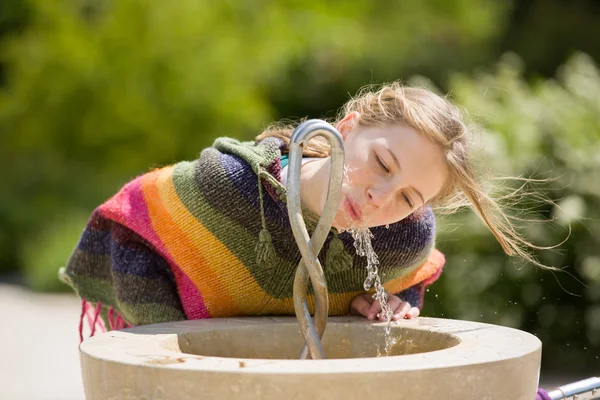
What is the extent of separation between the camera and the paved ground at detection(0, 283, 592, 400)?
4199 millimetres

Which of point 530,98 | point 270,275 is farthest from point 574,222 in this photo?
point 270,275

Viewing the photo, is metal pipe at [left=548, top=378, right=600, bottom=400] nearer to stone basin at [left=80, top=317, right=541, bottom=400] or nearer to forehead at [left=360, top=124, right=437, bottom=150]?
stone basin at [left=80, top=317, right=541, bottom=400]

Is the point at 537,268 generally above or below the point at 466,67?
below

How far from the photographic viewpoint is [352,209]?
1813mm

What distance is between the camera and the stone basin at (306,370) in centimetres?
128

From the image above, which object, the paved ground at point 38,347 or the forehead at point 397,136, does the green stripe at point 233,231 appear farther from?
the paved ground at point 38,347

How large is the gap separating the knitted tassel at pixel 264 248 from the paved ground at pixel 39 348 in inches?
88.4

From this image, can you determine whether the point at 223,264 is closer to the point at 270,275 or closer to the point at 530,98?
the point at 270,275

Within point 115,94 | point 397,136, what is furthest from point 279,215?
point 115,94

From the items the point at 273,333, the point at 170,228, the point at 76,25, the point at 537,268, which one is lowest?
the point at 537,268

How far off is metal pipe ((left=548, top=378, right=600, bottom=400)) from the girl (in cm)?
31

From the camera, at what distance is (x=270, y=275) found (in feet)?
6.72

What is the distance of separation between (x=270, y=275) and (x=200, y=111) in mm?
6492

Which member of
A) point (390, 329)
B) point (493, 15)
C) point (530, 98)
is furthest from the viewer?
point (493, 15)
